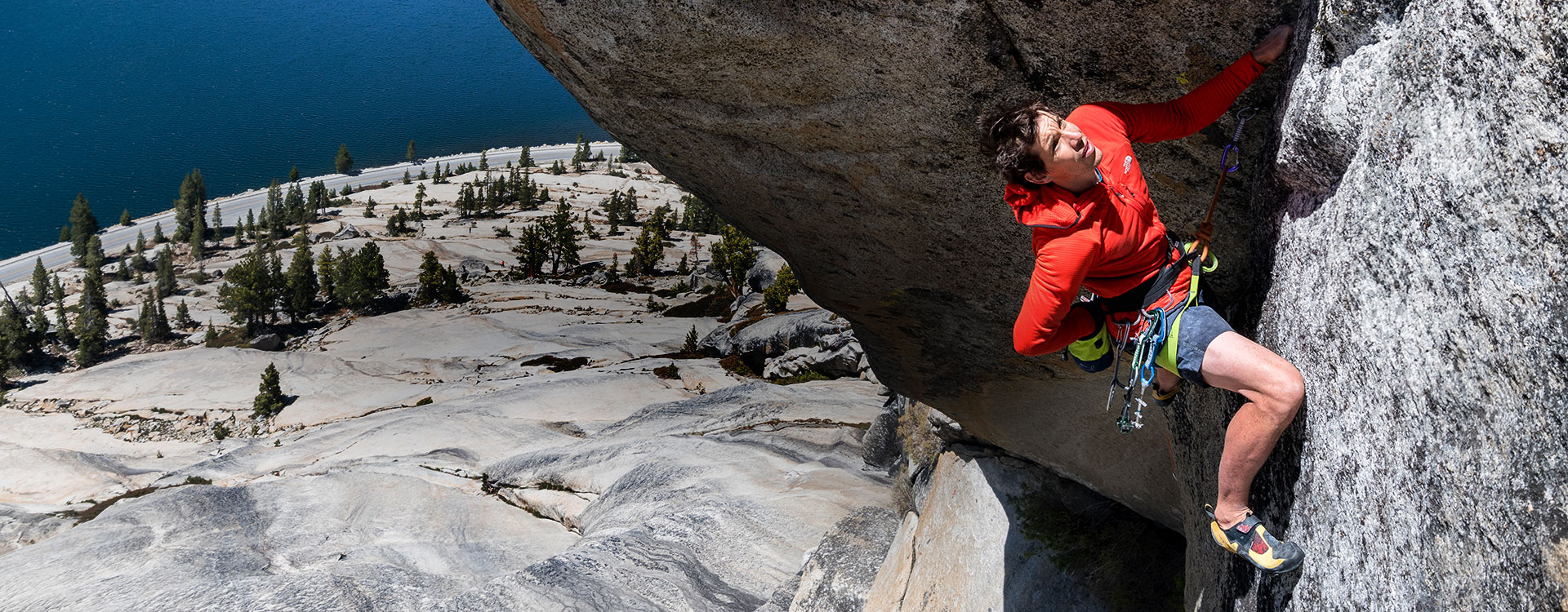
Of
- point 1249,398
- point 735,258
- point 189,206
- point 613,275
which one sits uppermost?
point 1249,398

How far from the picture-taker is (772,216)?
30.9 ft

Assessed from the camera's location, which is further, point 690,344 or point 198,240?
point 198,240

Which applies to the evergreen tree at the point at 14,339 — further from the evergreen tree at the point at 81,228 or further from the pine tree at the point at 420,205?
the pine tree at the point at 420,205

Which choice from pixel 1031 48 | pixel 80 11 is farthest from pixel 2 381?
pixel 80 11

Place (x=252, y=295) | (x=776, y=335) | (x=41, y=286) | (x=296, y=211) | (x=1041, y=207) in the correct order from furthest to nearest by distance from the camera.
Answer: (x=296, y=211) → (x=41, y=286) → (x=252, y=295) → (x=776, y=335) → (x=1041, y=207)

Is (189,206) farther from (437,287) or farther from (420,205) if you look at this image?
(437,287)

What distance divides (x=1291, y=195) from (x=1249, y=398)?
4.45 feet

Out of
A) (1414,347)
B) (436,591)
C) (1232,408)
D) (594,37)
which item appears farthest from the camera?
(436,591)

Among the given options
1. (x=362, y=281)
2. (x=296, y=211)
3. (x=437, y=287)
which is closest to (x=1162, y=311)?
(x=437, y=287)

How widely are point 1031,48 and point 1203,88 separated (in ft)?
3.86

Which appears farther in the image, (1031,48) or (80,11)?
(80,11)

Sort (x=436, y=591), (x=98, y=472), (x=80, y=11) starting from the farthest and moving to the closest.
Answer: (x=80, y=11), (x=98, y=472), (x=436, y=591)

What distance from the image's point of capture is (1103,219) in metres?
4.85

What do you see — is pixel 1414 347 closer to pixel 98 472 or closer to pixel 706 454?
pixel 706 454
